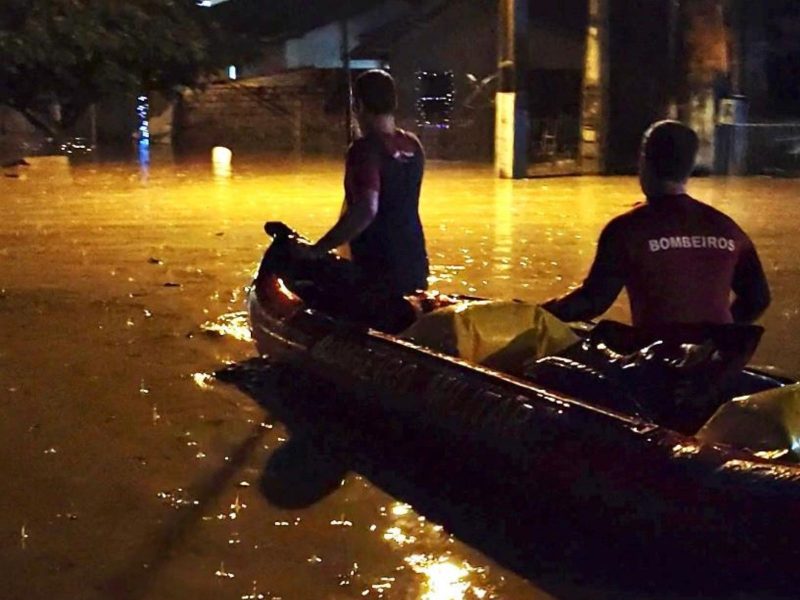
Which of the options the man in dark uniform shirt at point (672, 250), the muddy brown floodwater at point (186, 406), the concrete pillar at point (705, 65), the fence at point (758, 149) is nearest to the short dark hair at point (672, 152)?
the man in dark uniform shirt at point (672, 250)

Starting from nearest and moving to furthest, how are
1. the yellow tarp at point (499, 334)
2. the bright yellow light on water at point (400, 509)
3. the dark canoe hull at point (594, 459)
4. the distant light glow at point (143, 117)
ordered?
the dark canoe hull at point (594, 459) → the bright yellow light on water at point (400, 509) → the yellow tarp at point (499, 334) → the distant light glow at point (143, 117)

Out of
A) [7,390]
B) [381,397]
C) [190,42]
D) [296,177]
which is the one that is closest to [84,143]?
[190,42]

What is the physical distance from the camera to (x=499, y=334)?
589 cm

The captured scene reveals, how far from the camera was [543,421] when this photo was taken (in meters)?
4.98

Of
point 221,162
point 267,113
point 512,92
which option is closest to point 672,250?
point 512,92

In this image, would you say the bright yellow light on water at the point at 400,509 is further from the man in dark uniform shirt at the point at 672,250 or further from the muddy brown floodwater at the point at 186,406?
the man in dark uniform shirt at the point at 672,250

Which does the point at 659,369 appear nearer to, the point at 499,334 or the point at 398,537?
the point at 499,334

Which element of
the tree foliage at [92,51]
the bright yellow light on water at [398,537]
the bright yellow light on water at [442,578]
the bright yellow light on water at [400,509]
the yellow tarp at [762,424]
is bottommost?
the bright yellow light on water at [442,578]

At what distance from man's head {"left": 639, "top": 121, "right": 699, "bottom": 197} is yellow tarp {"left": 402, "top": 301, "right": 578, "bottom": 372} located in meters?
0.93

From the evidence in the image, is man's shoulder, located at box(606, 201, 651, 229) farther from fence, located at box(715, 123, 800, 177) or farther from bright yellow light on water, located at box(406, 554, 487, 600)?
fence, located at box(715, 123, 800, 177)

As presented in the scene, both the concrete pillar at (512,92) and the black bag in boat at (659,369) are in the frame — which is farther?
→ the concrete pillar at (512,92)

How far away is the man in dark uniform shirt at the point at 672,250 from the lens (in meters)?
4.99

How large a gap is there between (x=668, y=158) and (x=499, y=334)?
128 cm

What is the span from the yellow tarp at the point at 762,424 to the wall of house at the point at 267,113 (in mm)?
26855
